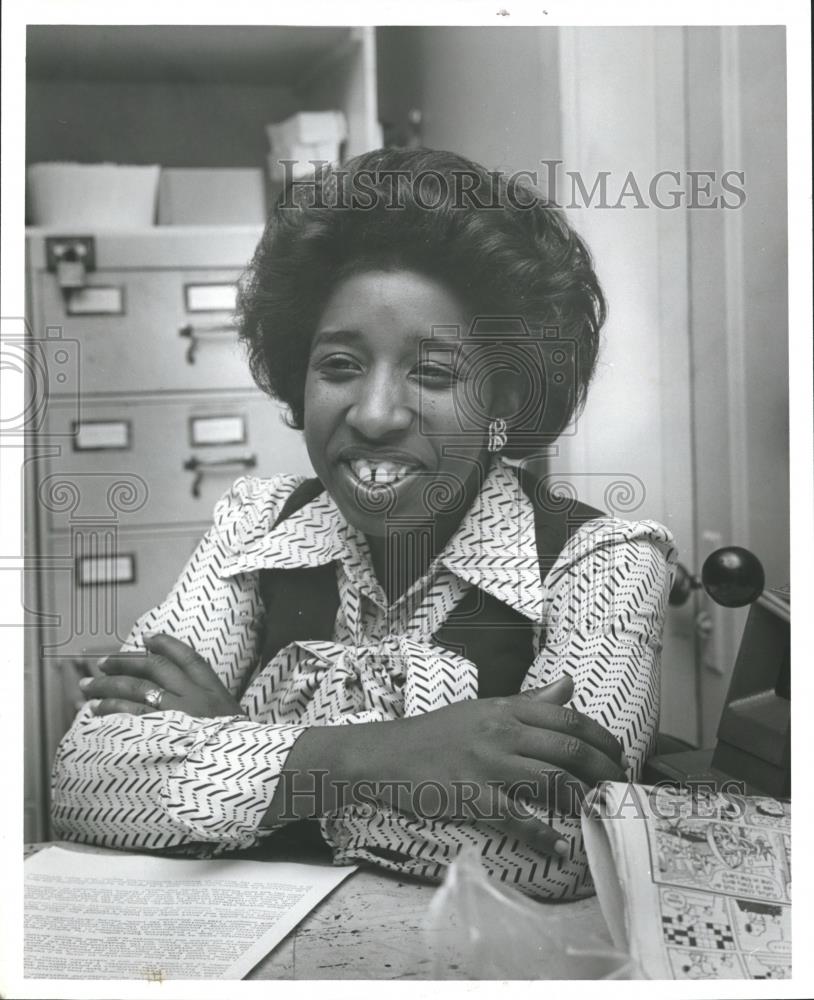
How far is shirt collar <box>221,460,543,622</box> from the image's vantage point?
1.04 metres

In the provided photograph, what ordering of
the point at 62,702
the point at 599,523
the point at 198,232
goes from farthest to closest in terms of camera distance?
the point at 198,232 → the point at 62,702 → the point at 599,523

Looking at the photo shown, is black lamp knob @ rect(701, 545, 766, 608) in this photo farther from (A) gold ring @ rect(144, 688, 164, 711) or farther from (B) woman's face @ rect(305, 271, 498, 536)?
(A) gold ring @ rect(144, 688, 164, 711)

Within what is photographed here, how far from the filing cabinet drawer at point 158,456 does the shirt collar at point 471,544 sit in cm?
7

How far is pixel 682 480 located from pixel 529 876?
→ 0.45 meters

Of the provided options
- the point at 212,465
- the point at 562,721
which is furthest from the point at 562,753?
the point at 212,465

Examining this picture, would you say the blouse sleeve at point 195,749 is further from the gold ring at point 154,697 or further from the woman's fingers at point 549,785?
the woman's fingers at point 549,785

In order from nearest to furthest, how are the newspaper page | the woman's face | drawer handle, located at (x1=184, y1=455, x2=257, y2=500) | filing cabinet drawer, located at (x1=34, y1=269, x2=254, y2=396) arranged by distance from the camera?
1. the newspaper page
2. the woman's face
3. filing cabinet drawer, located at (x1=34, y1=269, x2=254, y2=396)
4. drawer handle, located at (x1=184, y1=455, x2=257, y2=500)

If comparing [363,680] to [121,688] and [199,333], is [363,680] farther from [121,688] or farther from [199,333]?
[199,333]

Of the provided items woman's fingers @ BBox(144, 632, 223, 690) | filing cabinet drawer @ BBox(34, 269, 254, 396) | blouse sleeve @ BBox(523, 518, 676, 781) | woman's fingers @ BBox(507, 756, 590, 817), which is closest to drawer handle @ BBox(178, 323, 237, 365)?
filing cabinet drawer @ BBox(34, 269, 254, 396)

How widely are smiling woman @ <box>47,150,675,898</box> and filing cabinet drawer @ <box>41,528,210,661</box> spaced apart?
0.10 feet

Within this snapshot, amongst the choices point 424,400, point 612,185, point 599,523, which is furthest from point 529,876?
point 612,185

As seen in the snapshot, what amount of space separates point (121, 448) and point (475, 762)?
0.58 m

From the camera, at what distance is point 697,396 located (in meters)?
1.10

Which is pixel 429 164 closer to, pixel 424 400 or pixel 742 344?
pixel 424 400
